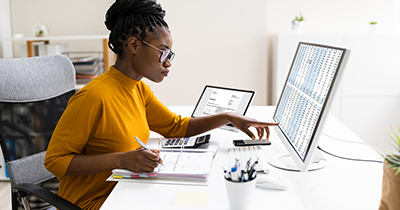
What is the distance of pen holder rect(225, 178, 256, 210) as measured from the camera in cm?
97

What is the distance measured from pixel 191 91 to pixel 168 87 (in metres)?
0.21

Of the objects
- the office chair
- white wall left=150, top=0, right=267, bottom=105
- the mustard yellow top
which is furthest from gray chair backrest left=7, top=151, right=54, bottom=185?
white wall left=150, top=0, right=267, bottom=105

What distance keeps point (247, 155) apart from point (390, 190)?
0.63m

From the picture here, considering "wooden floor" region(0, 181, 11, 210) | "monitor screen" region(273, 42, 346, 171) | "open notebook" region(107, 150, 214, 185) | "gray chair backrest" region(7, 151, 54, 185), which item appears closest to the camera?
"monitor screen" region(273, 42, 346, 171)

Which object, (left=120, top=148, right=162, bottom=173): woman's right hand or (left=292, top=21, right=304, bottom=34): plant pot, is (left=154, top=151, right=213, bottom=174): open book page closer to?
(left=120, top=148, right=162, bottom=173): woman's right hand

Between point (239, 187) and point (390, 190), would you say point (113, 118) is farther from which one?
point (390, 190)

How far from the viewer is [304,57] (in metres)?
1.40

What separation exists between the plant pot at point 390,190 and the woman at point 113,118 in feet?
2.08

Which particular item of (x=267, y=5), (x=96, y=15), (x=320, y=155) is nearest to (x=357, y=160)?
(x=320, y=155)

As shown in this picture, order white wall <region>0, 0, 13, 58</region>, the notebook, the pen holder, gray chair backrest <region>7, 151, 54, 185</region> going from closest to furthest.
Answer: the pen holder
gray chair backrest <region>7, 151, 54, 185</region>
the notebook
white wall <region>0, 0, 13, 58</region>

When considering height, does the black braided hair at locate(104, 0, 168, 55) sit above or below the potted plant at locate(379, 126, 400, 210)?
above

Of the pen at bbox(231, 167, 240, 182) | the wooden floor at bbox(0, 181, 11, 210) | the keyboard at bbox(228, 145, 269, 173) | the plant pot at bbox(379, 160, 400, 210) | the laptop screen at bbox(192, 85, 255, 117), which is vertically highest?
the plant pot at bbox(379, 160, 400, 210)

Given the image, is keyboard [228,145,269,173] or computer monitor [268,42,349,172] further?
keyboard [228,145,269,173]

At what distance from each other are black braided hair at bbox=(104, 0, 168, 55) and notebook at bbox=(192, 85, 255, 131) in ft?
1.93
